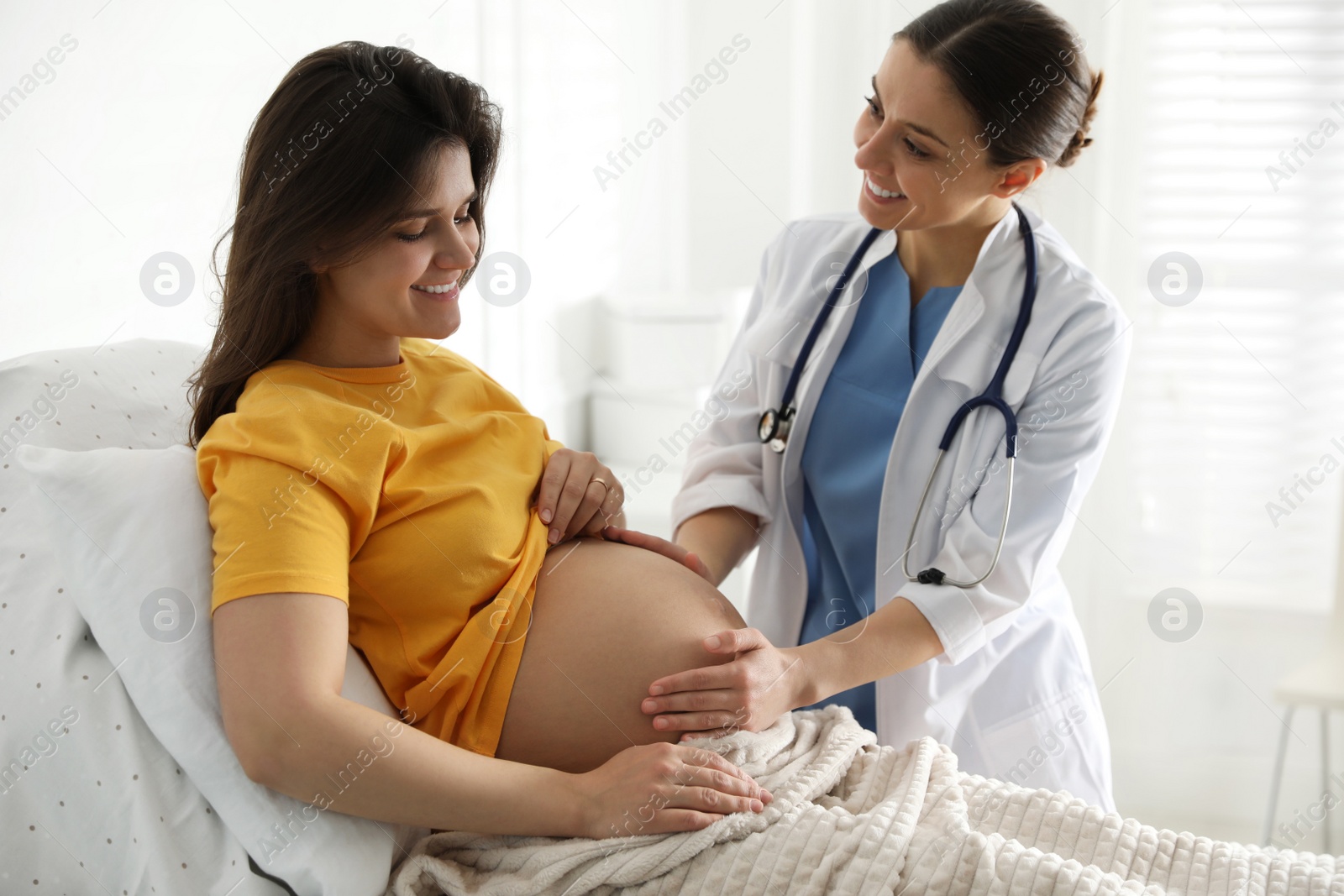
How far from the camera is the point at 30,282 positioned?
1.20 meters

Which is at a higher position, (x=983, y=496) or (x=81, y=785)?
(x=983, y=496)

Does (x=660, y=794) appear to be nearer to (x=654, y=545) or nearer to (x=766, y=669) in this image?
(x=766, y=669)

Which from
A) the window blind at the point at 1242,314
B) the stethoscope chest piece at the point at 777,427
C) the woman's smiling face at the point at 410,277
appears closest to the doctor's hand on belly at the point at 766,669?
the stethoscope chest piece at the point at 777,427

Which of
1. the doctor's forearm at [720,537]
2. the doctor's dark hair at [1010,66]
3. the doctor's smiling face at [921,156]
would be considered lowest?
the doctor's forearm at [720,537]

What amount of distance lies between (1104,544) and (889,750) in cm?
205

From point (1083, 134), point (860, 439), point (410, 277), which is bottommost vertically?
point (860, 439)

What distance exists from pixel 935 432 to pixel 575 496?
57 cm

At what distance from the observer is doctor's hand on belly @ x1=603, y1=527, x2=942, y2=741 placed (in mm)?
1104

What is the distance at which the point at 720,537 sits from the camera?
158 cm

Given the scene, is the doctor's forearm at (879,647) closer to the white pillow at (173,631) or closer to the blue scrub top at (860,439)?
the blue scrub top at (860,439)

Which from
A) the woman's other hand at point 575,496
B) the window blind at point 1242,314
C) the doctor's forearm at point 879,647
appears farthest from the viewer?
the window blind at point 1242,314

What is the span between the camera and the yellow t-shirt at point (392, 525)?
94 cm

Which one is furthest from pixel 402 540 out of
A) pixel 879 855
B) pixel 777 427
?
pixel 777 427

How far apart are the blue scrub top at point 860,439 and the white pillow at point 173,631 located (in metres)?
0.81
